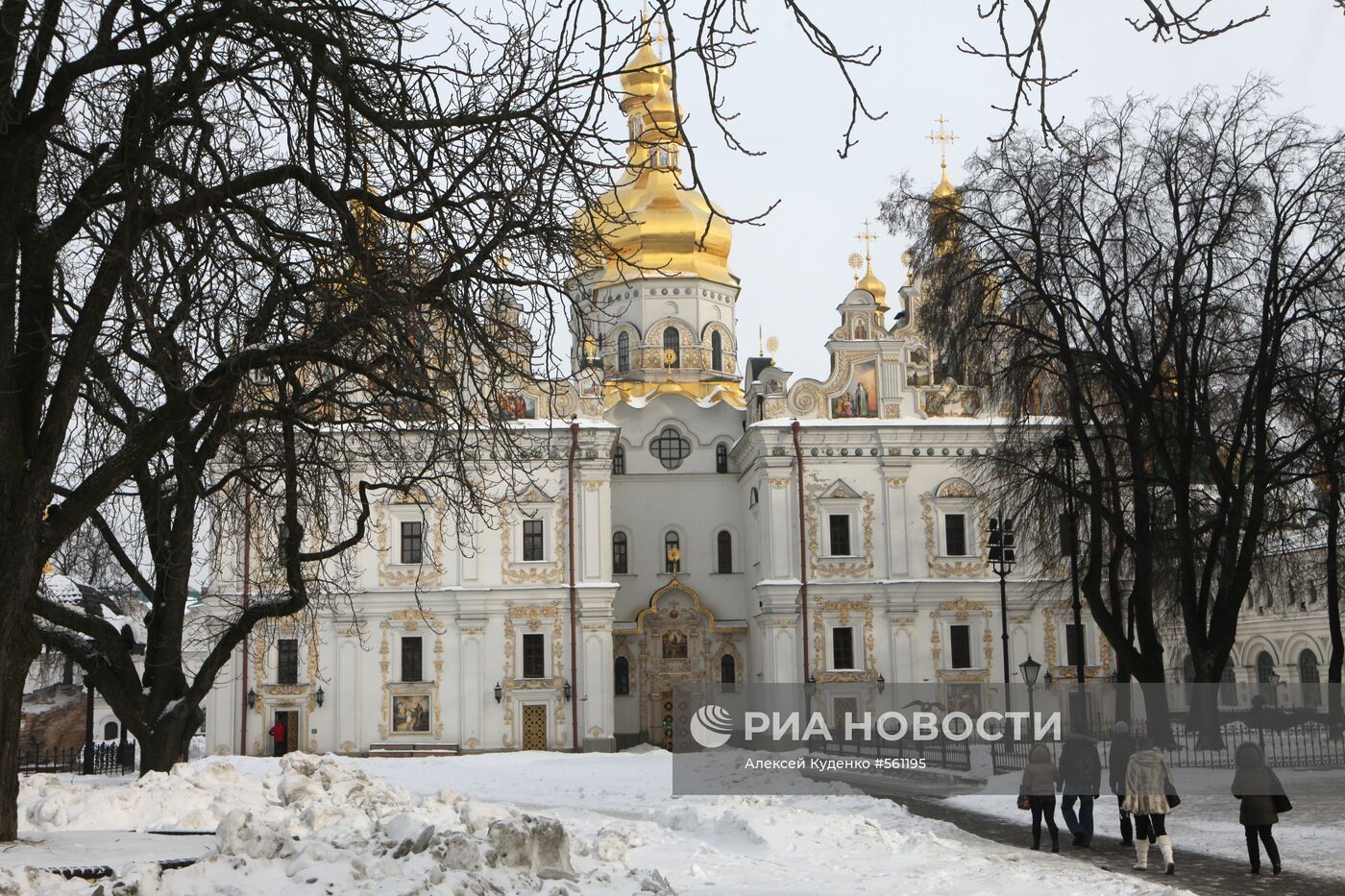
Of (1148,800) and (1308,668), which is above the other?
(1308,668)

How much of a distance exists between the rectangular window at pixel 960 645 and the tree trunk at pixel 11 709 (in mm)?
35336

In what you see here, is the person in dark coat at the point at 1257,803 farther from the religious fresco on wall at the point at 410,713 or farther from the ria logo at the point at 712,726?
the religious fresco on wall at the point at 410,713

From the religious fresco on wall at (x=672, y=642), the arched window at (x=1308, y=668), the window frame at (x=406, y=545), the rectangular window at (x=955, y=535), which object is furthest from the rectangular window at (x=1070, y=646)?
the window frame at (x=406, y=545)

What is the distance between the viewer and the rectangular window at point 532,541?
41.9 meters

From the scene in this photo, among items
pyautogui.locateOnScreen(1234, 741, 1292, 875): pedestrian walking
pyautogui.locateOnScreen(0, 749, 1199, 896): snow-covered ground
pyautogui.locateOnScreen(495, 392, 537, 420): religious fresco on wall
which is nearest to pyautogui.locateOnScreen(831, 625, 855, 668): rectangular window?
pyautogui.locateOnScreen(0, 749, 1199, 896): snow-covered ground

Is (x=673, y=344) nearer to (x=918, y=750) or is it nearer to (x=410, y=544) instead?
(x=410, y=544)

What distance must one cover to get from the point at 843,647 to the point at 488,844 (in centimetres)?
3315

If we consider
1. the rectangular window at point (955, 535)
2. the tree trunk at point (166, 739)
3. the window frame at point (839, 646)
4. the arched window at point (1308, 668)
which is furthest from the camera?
the arched window at point (1308, 668)

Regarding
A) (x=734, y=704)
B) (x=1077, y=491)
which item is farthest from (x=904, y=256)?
(x=734, y=704)

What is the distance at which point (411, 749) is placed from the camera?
4031cm

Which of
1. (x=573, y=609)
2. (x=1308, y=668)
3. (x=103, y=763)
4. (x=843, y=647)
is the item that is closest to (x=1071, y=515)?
(x=843, y=647)

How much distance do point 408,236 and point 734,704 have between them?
119 ft

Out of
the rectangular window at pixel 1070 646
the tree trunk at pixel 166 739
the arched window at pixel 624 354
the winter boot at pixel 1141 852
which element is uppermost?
the arched window at pixel 624 354

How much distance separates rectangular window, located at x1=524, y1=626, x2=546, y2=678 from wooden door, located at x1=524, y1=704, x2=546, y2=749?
0.89m
